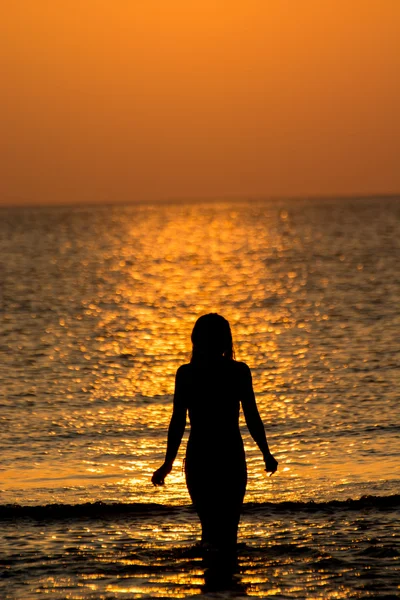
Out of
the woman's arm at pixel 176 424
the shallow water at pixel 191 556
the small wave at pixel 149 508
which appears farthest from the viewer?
the small wave at pixel 149 508

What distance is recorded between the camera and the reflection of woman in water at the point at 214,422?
8.08 m

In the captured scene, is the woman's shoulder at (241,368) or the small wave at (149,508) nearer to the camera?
the woman's shoulder at (241,368)

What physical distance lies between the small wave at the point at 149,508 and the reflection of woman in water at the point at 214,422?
3.01 metres

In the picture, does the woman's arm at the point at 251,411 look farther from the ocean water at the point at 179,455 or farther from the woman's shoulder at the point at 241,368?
the ocean water at the point at 179,455

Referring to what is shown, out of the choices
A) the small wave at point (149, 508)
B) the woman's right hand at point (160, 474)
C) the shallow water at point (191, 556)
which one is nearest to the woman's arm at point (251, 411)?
the woman's right hand at point (160, 474)

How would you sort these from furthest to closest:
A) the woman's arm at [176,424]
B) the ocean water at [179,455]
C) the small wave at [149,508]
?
the small wave at [149,508] → the ocean water at [179,455] → the woman's arm at [176,424]

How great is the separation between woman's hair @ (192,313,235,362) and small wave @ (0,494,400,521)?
355 centimetres

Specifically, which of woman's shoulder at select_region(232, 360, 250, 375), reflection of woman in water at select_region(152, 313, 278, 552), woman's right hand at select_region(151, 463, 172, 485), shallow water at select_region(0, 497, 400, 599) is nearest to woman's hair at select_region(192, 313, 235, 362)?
reflection of woman in water at select_region(152, 313, 278, 552)

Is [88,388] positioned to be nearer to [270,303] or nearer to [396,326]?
[396,326]

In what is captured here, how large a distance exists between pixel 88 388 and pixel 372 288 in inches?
1192

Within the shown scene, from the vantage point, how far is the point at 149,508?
11.6 meters

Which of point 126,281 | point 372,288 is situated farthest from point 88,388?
point 126,281

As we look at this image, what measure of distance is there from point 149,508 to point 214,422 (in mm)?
3691

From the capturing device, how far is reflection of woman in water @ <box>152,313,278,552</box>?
8.08 meters
